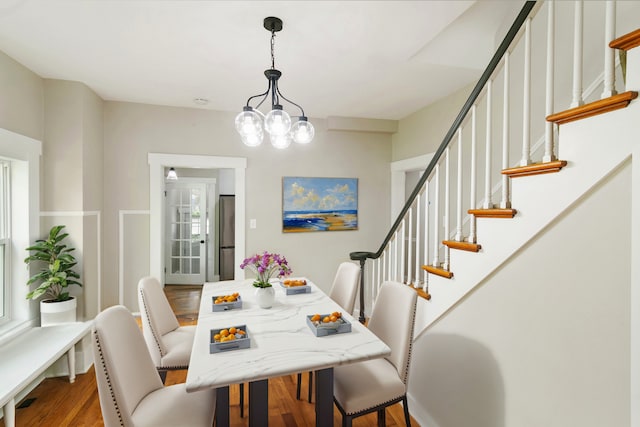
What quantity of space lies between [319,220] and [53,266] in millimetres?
2725

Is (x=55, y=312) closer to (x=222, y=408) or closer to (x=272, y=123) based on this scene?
(x=222, y=408)

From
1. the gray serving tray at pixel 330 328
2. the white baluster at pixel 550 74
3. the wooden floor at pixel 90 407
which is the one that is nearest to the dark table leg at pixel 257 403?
the gray serving tray at pixel 330 328

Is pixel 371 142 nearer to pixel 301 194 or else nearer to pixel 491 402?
pixel 301 194

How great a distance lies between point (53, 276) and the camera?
2.61m

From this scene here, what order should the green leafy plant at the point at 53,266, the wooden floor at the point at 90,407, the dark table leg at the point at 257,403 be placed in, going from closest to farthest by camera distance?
the dark table leg at the point at 257,403 → the wooden floor at the point at 90,407 → the green leafy plant at the point at 53,266

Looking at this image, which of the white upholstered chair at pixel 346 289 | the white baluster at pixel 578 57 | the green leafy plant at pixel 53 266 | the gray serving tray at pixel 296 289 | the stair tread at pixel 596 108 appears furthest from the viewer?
the green leafy plant at pixel 53 266

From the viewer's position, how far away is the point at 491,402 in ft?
5.02

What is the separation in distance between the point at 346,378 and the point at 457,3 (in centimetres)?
213

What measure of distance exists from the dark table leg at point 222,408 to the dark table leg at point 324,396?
16.1 inches

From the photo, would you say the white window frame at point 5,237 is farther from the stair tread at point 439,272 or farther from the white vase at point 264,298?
the stair tread at point 439,272

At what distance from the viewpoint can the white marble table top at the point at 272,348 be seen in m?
1.24

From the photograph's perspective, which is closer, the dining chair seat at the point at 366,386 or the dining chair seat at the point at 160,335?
the dining chair seat at the point at 366,386

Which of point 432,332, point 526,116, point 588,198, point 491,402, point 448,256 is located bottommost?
point 491,402

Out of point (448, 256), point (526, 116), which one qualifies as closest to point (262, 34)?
point (526, 116)
